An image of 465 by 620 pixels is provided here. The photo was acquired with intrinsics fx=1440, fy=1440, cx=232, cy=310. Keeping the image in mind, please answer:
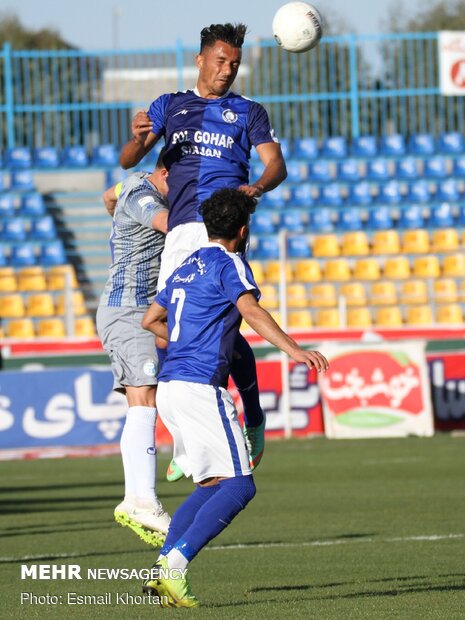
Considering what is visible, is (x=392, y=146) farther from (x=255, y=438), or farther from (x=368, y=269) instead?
(x=255, y=438)

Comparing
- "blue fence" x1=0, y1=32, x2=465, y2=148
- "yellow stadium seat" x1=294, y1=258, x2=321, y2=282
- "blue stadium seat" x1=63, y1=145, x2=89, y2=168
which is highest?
"blue fence" x1=0, y1=32, x2=465, y2=148

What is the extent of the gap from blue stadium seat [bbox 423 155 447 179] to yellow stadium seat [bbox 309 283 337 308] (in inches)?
176

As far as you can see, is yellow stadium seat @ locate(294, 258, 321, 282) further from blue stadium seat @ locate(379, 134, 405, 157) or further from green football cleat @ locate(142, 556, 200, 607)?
green football cleat @ locate(142, 556, 200, 607)

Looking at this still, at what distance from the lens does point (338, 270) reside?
24.8m

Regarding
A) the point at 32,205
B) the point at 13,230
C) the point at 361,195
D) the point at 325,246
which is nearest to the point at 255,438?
the point at 325,246

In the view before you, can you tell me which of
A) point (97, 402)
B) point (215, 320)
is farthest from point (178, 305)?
point (97, 402)

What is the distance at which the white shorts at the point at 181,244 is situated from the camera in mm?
7570

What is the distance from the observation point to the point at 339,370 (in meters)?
18.0

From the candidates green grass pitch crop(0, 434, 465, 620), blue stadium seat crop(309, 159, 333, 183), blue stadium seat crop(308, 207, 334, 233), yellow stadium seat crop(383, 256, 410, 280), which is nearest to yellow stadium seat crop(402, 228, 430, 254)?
yellow stadium seat crop(383, 256, 410, 280)

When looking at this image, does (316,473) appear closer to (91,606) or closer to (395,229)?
(91,606)

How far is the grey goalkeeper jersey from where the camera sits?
8.17 metres

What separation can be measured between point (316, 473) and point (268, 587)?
6.83m

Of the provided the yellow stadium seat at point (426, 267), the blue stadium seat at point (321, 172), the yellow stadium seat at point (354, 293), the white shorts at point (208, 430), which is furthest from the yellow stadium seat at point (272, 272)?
the white shorts at point (208, 430)

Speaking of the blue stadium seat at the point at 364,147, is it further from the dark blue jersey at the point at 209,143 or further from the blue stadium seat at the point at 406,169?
the dark blue jersey at the point at 209,143
